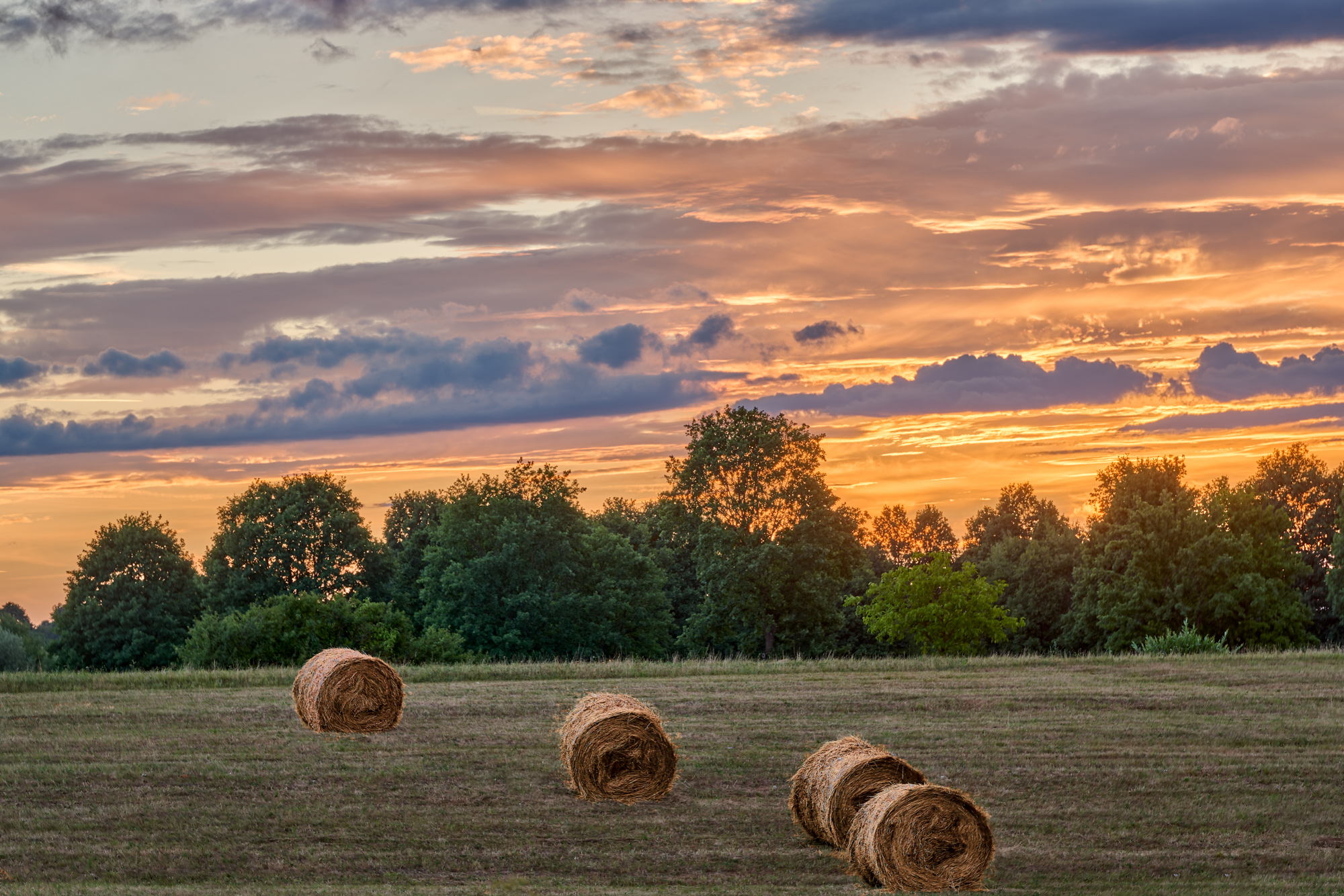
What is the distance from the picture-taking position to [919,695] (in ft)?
94.0

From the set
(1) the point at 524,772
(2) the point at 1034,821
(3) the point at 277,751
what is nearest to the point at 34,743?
(3) the point at 277,751

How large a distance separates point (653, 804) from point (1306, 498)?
77.3m

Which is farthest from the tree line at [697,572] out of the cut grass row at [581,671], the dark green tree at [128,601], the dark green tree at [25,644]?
the cut grass row at [581,671]

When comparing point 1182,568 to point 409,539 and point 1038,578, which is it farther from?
point 409,539

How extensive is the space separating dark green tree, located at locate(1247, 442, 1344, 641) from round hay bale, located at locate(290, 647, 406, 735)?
6858cm

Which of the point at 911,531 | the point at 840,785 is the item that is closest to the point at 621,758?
the point at 840,785

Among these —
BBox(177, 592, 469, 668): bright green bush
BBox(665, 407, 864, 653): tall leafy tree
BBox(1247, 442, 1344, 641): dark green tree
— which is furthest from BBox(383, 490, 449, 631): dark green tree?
BBox(1247, 442, 1344, 641): dark green tree

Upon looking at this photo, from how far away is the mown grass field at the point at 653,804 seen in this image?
15.6 meters

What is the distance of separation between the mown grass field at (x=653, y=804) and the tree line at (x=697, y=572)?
98.7 ft

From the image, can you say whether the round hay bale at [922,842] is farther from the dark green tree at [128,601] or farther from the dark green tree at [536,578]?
the dark green tree at [128,601]

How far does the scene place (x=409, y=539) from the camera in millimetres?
75750

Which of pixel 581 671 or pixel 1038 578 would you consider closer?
pixel 581 671

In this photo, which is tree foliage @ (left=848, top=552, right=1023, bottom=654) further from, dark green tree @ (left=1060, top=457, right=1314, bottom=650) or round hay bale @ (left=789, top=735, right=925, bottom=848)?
round hay bale @ (left=789, top=735, right=925, bottom=848)

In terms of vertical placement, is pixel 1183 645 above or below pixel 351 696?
below
